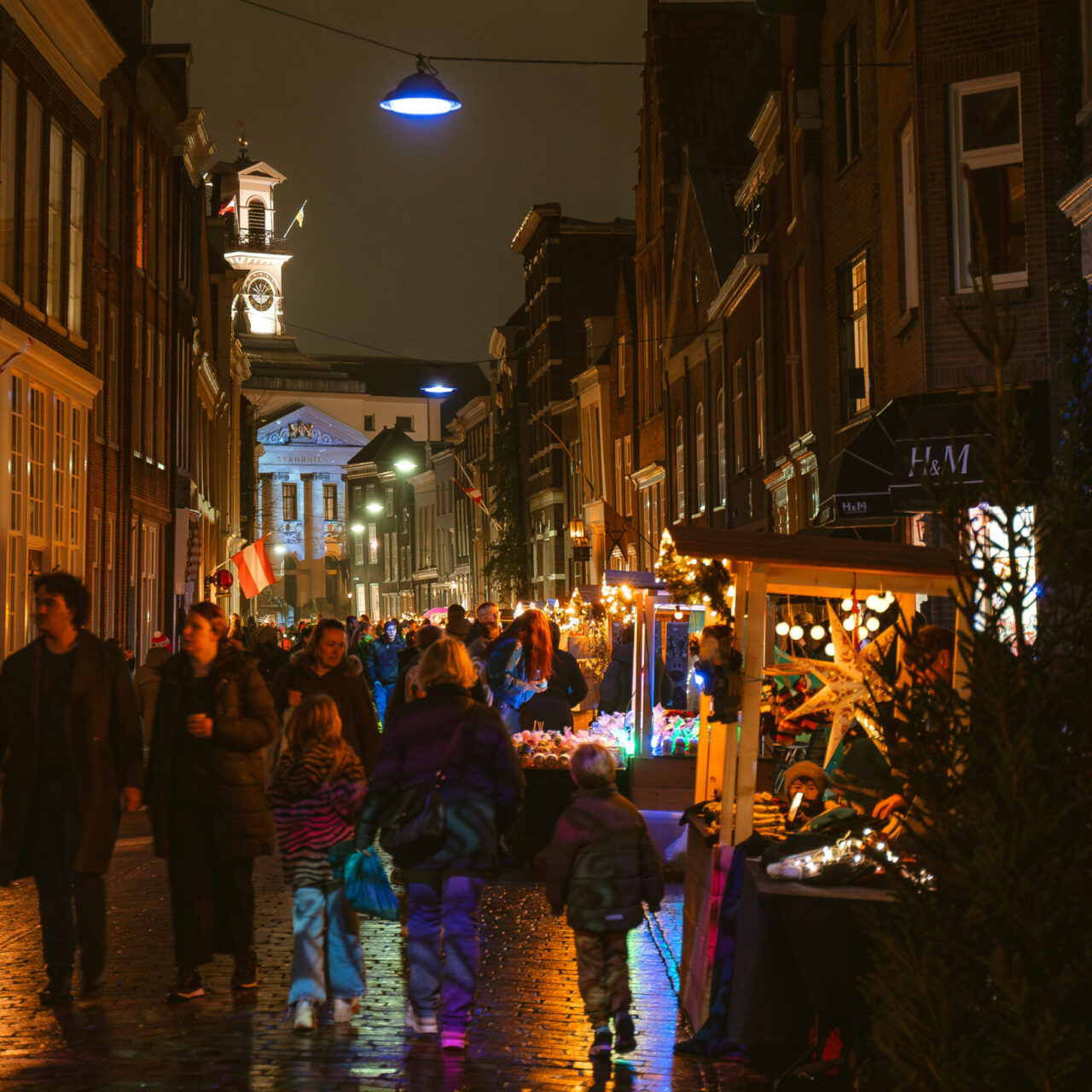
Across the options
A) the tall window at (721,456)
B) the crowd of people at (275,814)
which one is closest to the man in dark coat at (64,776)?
the crowd of people at (275,814)

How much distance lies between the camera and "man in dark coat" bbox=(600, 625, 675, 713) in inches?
593

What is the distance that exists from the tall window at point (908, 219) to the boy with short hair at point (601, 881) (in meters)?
10.5

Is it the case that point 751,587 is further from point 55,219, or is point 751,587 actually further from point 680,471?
point 680,471

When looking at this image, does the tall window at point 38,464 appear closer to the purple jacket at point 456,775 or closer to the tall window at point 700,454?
the purple jacket at point 456,775

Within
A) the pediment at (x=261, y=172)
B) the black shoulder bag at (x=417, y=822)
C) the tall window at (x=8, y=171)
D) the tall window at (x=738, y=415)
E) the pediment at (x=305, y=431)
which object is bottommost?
the black shoulder bag at (x=417, y=822)

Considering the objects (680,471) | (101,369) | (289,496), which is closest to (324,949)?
(101,369)

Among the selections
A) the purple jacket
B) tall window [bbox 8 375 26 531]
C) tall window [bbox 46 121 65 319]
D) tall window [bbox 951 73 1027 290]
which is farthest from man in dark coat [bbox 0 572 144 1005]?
tall window [bbox 46 121 65 319]

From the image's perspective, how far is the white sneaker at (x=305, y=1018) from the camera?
701cm

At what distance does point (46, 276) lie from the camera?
68.7 ft

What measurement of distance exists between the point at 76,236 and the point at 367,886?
17683mm

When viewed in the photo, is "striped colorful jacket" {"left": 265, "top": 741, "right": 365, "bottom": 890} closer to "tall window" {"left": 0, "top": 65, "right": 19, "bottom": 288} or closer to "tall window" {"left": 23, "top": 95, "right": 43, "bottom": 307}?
"tall window" {"left": 0, "top": 65, "right": 19, "bottom": 288}

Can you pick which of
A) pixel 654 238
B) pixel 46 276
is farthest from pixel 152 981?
pixel 654 238

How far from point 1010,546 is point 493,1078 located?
11.0 ft

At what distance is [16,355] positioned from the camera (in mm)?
18375
